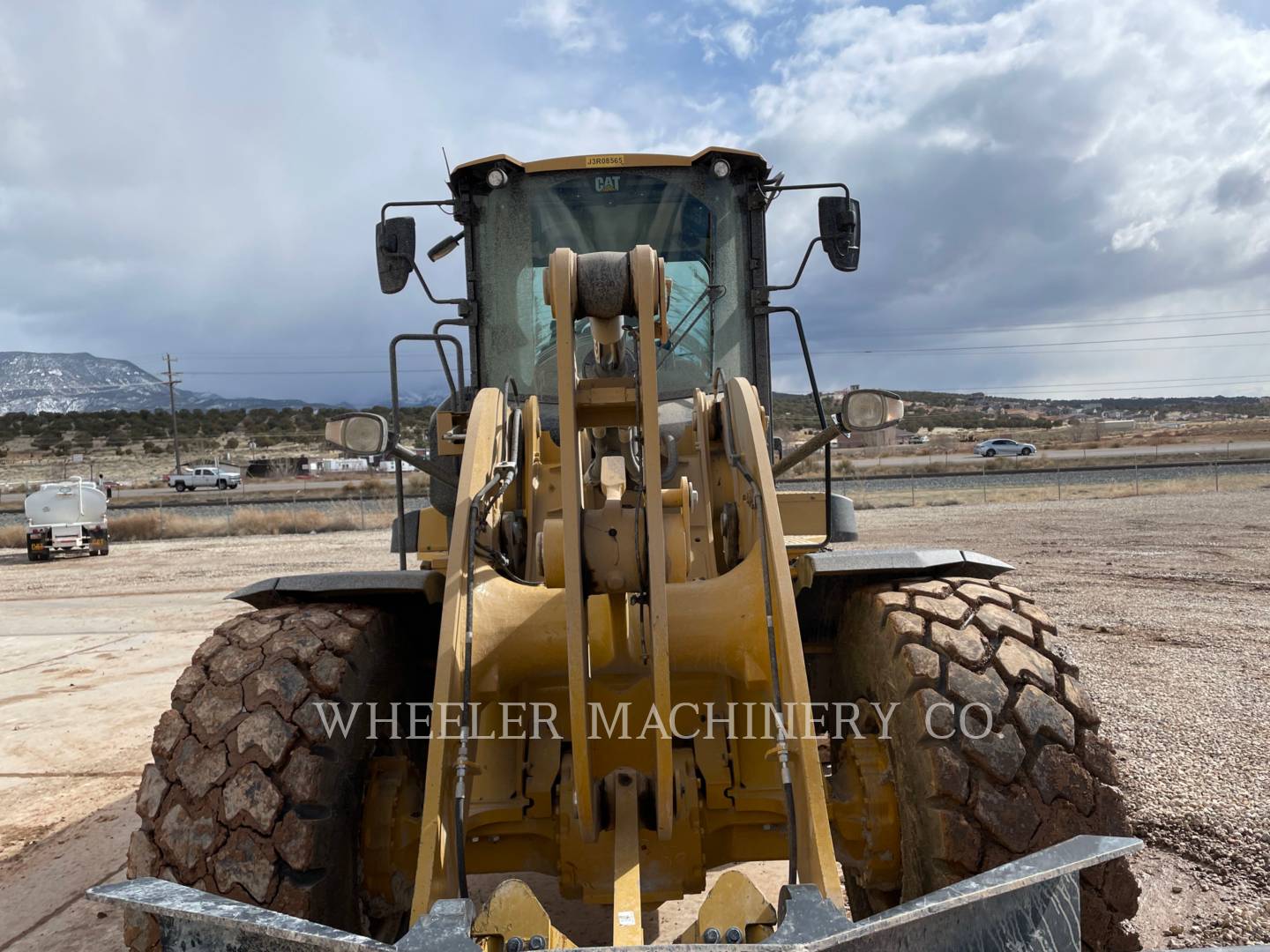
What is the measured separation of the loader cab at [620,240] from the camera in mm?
4516

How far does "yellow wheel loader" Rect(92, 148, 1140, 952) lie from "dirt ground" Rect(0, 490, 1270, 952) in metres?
1.02

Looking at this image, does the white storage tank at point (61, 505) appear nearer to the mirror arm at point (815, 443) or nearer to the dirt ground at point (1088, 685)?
the dirt ground at point (1088, 685)

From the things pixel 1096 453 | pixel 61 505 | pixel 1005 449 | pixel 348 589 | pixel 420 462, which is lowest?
pixel 1096 453

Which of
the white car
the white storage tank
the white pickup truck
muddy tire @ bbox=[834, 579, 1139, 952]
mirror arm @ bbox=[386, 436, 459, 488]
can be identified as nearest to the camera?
muddy tire @ bbox=[834, 579, 1139, 952]

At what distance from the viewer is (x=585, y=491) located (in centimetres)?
347

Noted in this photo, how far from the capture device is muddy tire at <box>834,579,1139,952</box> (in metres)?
2.54

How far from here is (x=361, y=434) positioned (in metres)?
3.46

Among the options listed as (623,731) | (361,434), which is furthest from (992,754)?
(361,434)

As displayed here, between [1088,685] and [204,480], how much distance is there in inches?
1929

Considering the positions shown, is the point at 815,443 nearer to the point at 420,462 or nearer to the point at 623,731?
the point at 623,731

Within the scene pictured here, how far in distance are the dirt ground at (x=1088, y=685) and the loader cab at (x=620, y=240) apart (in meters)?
2.40

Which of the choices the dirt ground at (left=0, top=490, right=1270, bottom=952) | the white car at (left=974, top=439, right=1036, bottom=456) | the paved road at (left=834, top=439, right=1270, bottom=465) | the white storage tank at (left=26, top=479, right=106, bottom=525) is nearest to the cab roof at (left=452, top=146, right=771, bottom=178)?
the dirt ground at (left=0, top=490, right=1270, bottom=952)

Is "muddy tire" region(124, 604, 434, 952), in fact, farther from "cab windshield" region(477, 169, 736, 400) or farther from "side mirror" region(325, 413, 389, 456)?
"cab windshield" region(477, 169, 736, 400)

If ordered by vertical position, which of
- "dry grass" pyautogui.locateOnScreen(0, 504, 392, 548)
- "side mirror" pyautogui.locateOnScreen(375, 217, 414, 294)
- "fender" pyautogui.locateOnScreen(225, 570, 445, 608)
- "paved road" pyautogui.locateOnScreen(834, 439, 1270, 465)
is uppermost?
"side mirror" pyautogui.locateOnScreen(375, 217, 414, 294)
